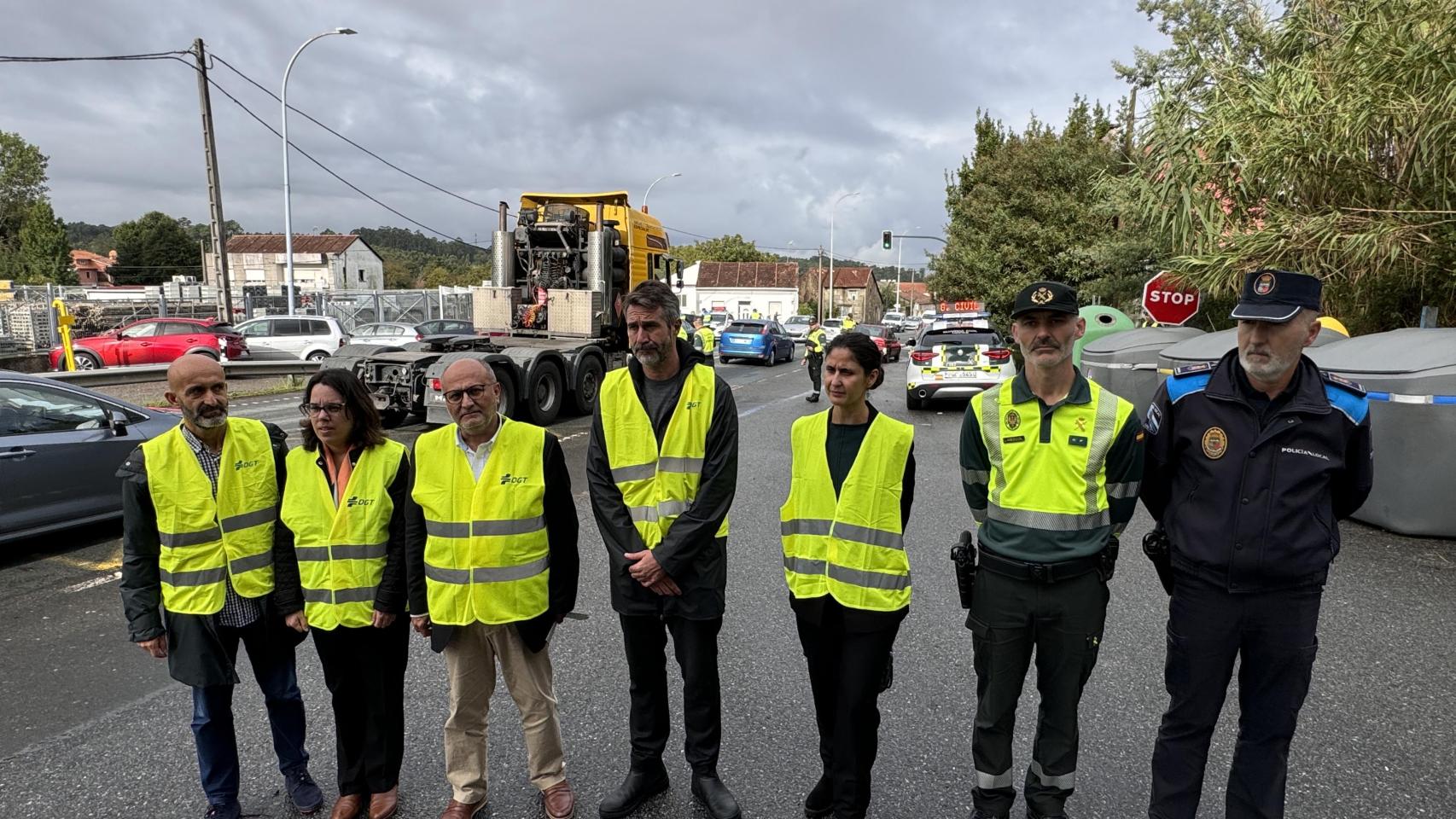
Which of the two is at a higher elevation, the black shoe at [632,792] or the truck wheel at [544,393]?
the truck wheel at [544,393]

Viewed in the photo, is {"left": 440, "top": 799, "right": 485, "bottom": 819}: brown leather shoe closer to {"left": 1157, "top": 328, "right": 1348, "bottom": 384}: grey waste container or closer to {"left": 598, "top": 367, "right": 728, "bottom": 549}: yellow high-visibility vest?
{"left": 598, "top": 367, "right": 728, "bottom": 549}: yellow high-visibility vest

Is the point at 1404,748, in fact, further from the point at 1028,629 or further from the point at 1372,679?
the point at 1028,629

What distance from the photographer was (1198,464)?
277cm

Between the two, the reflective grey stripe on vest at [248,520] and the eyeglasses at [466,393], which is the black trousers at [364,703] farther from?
the eyeglasses at [466,393]

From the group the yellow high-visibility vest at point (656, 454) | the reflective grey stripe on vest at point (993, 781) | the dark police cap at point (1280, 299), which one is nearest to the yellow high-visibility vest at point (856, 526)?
the yellow high-visibility vest at point (656, 454)

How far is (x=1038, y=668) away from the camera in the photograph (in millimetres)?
2873

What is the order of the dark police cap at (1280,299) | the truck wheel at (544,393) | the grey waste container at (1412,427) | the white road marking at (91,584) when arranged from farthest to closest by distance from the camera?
1. the truck wheel at (544,393)
2. the grey waste container at (1412,427)
3. the white road marking at (91,584)
4. the dark police cap at (1280,299)

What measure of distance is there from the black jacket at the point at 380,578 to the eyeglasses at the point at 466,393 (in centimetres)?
41

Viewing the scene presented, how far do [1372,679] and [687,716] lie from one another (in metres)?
3.41

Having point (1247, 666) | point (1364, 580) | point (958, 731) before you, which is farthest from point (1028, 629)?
point (1364, 580)

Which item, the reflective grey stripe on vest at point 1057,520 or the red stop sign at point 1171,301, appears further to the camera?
the red stop sign at point 1171,301

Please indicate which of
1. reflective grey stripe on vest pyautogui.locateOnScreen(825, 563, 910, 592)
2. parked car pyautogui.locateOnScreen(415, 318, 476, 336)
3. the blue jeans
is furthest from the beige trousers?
parked car pyautogui.locateOnScreen(415, 318, 476, 336)

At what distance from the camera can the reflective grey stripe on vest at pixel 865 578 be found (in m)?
2.89

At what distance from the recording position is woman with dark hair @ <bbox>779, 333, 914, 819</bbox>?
2.89m
